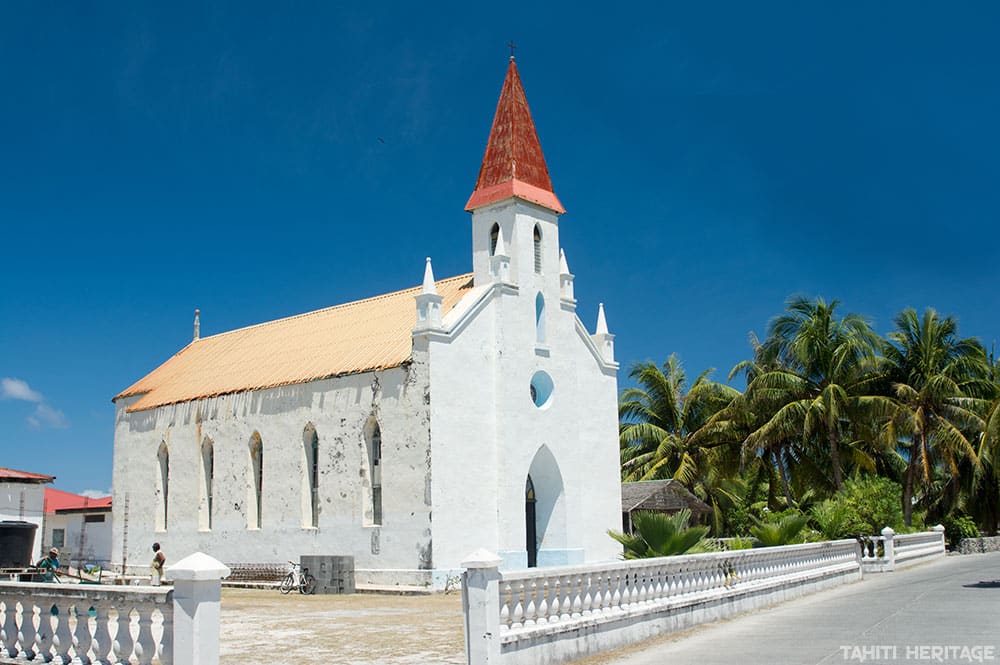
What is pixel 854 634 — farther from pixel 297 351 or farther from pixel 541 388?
pixel 297 351

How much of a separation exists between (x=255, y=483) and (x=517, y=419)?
9051 millimetres

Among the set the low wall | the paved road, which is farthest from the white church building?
the low wall

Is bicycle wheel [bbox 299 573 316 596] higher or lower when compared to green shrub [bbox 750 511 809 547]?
lower

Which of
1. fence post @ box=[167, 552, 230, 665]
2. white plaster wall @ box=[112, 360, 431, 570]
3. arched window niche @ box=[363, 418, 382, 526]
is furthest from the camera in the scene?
arched window niche @ box=[363, 418, 382, 526]

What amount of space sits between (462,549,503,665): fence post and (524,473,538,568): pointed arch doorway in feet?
60.6

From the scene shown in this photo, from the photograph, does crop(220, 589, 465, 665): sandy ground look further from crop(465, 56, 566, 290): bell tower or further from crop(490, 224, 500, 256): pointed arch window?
crop(490, 224, 500, 256): pointed arch window

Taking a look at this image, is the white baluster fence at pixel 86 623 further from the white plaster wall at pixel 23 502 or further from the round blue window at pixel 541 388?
the white plaster wall at pixel 23 502

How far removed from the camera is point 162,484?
3431 cm

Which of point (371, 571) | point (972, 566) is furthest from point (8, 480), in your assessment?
point (972, 566)

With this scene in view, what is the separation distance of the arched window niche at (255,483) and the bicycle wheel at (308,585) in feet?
16.6

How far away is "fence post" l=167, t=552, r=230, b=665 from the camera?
859 cm

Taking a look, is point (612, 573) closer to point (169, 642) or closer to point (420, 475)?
point (169, 642)

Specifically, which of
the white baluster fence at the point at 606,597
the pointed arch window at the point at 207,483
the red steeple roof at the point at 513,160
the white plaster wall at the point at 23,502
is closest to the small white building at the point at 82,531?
the white plaster wall at the point at 23,502

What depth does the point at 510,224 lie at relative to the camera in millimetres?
28562
